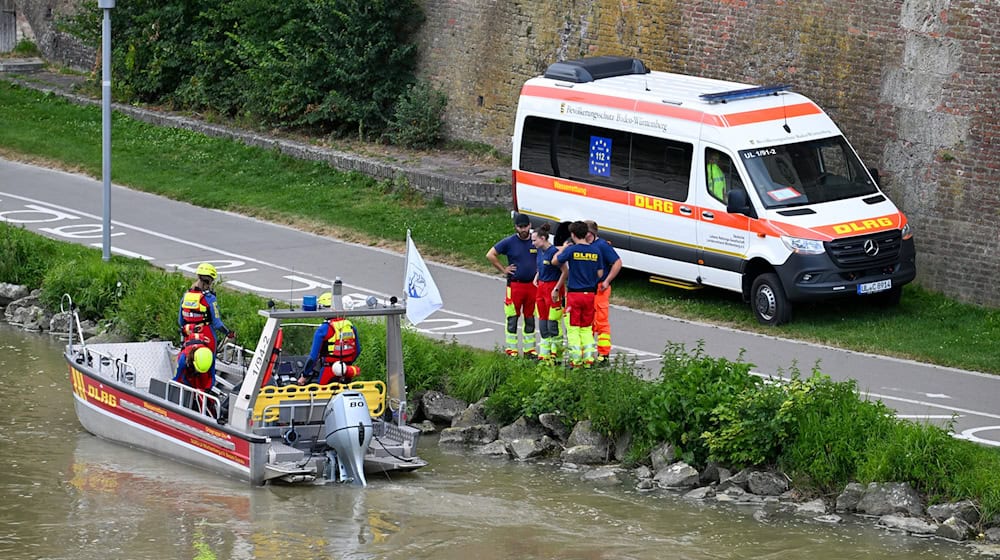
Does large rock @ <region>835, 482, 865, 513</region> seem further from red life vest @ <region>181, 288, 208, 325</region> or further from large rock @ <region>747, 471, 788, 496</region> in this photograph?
red life vest @ <region>181, 288, 208, 325</region>

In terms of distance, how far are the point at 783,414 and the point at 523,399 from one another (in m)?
2.99

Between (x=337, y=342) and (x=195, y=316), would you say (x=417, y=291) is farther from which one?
(x=195, y=316)

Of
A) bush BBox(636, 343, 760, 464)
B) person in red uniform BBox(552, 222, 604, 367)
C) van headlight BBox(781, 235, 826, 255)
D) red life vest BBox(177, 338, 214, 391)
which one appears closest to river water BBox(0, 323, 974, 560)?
bush BBox(636, 343, 760, 464)

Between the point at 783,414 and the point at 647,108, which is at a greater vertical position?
the point at 647,108

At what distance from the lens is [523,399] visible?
1761 centimetres

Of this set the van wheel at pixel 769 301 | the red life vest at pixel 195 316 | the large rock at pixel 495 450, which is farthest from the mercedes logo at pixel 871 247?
the red life vest at pixel 195 316

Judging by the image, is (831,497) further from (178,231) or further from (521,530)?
(178,231)

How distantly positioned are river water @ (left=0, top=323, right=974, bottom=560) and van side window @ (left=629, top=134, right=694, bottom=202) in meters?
5.65

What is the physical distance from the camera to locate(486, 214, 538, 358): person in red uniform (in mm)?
18750

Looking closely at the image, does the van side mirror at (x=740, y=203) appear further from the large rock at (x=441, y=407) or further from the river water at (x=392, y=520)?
the river water at (x=392, y=520)

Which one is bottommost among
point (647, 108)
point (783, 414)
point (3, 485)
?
point (3, 485)

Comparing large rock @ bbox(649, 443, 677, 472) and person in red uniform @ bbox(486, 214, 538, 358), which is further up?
person in red uniform @ bbox(486, 214, 538, 358)

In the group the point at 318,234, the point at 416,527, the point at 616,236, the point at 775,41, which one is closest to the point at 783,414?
the point at 416,527

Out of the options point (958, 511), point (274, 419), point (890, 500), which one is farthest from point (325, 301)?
point (958, 511)
